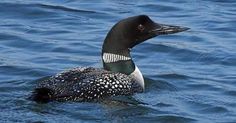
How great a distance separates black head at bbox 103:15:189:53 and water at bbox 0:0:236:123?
1.76 feet

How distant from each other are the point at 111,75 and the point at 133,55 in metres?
2.20

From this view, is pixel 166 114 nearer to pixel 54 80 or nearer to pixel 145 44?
pixel 54 80

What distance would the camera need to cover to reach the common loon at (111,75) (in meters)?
9.23

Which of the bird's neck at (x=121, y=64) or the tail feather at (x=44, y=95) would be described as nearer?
the tail feather at (x=44, y=95)

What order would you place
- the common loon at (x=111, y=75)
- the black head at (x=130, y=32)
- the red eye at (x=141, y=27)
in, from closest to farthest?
the common loon at (x=111, y=75), the black head at (x=130, y=32), the red eye at (x=141, y=27)

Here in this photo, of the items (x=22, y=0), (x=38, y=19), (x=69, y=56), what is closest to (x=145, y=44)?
(x=69, y=56)

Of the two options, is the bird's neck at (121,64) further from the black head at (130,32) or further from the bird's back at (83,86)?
the bird's back at (83,86)

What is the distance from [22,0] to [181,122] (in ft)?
20.5

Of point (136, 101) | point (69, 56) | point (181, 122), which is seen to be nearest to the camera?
point (181, 122)

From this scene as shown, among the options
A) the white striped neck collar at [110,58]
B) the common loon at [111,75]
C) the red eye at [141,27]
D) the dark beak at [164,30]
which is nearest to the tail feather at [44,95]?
the common loon at [111,75]

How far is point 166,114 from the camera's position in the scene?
909cm

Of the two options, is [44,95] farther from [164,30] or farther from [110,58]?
[164,30]

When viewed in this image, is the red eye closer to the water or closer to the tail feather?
the water

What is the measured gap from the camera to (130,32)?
33.2ft
